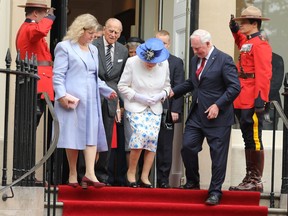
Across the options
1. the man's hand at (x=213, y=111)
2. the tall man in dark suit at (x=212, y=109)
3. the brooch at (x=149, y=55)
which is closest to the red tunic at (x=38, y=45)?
the brooch at (x=149, y=55)

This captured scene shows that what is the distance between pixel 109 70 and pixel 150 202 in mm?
1665

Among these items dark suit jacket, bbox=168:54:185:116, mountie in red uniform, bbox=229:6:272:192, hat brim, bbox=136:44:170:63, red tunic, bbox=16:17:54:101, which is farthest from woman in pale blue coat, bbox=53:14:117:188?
mountie in red uniform, bbox=229:6:272:192

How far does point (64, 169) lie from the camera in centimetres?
1538

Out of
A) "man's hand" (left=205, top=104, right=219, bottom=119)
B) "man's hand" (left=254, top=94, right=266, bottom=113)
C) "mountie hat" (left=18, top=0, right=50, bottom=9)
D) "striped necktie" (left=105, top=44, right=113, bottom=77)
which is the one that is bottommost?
"man's hand" (left=205, top=104, right=219, bottom=119)

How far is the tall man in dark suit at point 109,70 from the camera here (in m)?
13.7

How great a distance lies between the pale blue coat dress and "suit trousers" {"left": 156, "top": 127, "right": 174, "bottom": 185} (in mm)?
1231

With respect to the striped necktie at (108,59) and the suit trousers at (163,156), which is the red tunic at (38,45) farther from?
the suit trousers at (163,156)

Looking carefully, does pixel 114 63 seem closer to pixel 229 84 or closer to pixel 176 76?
pixel 176 76

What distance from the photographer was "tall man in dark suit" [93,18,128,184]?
13.7m

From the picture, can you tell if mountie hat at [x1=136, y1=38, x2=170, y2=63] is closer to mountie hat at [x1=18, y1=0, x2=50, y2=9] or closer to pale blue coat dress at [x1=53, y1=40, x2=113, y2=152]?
pale blue coat dress at [x1=53, y1=40, x2=113, y2=152]

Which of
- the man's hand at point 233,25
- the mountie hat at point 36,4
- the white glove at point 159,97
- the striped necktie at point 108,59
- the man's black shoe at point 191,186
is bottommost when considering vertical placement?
the man's black shoe at point 191,186

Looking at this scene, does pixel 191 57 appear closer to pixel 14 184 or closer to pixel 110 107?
pixel 110 107

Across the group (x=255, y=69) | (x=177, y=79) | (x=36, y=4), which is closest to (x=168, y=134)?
(x=177, y=79)

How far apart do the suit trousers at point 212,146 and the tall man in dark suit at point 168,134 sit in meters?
0.79
